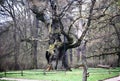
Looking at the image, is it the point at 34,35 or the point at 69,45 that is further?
the point at 34,35

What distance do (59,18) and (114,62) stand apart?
14696mm

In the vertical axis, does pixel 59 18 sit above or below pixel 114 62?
above

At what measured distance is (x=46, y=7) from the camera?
35.5 m

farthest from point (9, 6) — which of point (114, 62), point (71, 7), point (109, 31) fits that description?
point (114, 62)

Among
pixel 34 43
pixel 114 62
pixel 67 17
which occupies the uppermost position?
pixel 67 17

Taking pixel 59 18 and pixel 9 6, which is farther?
pixel 9 6

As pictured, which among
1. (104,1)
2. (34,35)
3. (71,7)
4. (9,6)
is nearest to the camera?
(104,1)

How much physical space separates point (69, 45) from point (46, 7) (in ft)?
17.0

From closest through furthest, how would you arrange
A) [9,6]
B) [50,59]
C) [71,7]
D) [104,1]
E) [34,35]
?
[104,1] → [71,7] → [50,59] → [9,6] → [34,35]

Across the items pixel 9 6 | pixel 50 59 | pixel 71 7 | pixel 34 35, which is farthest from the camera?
pixel 34 35

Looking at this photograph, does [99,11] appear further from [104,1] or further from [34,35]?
[34,35]

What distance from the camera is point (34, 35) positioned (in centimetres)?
4378

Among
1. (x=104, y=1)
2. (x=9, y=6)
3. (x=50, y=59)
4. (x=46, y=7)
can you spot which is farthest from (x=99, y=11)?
(x=9, y=6)

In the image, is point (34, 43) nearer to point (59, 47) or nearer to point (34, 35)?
point (34, 35)
